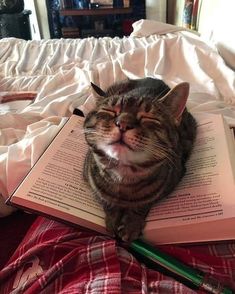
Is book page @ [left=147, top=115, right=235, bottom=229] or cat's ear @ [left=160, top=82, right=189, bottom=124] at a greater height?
cat's ear @ [left=160, top=82, right=189, bottom=124]

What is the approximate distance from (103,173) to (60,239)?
0.17 metres

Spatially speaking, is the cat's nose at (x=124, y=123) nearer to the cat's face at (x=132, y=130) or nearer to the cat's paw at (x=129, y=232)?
the cat's face at (x=132, y=130)

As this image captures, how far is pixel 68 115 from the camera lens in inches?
36.8

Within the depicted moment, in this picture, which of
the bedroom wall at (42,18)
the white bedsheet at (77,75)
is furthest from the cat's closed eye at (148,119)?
the bedroom wall at (42,18)

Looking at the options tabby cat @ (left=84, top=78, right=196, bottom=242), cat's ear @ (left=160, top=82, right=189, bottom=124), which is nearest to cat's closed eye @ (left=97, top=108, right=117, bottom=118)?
tabby cat @ (left=84, top=78, right=196, bottom=242)

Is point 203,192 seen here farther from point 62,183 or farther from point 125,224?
point 62,183

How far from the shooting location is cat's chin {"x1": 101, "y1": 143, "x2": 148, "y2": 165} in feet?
1.82

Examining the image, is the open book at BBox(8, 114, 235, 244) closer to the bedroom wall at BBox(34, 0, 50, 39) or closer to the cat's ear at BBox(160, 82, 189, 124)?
the cat's ear at BBox(160, 82, 189, 124)

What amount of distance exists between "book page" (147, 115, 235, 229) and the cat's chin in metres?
0.12

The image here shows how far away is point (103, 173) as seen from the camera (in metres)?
0.66

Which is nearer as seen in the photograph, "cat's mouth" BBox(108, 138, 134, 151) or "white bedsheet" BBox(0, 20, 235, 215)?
"cat's mouth" BBox(108, 138, 134, 151)

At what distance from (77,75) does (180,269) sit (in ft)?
2.74

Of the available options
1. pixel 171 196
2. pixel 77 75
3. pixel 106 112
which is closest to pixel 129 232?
pixel 171 196

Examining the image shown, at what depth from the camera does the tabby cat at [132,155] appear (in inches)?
22.0
